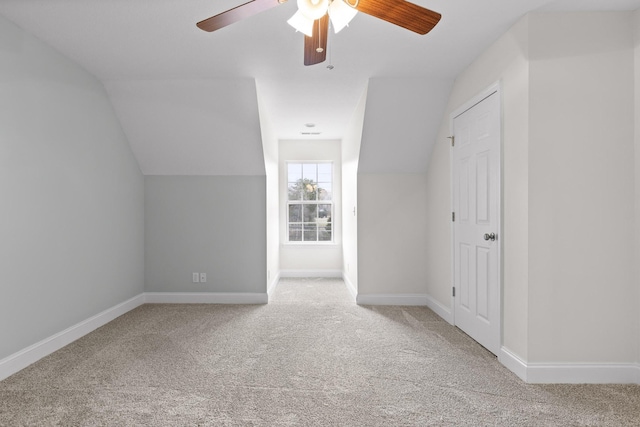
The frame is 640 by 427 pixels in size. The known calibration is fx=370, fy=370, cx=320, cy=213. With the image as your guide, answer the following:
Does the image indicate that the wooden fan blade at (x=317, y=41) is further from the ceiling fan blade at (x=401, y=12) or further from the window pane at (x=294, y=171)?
the window pane at (x=294, y=171)

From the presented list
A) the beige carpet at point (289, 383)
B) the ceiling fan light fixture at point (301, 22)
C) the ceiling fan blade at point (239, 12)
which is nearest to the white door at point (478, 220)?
the beige carpet at point (289, 383)

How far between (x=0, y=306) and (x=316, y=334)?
2.38m

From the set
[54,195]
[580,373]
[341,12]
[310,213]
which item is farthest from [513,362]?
[310,213]

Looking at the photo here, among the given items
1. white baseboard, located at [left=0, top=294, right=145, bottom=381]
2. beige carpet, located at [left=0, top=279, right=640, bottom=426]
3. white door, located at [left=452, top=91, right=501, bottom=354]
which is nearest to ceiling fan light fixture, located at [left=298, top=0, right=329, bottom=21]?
white door, located at [left=452, top=91, right=501, bottom=354]

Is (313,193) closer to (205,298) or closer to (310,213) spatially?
(310,213)

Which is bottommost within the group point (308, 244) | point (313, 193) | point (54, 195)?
point (308, 244)

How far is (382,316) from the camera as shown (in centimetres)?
400

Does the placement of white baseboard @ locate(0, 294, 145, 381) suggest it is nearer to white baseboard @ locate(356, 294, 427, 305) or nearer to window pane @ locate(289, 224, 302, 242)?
white baseboard @ locate(356, 294, 427, 305)

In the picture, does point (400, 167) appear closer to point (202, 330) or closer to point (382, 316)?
point (382, 316)

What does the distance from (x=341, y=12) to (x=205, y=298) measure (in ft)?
12.6

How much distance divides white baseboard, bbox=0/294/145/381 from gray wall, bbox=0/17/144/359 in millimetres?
52

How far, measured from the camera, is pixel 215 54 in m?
3.16

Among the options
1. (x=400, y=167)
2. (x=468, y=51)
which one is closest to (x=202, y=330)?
(x=400, y=167)


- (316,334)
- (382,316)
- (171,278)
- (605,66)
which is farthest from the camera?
(171,278)
